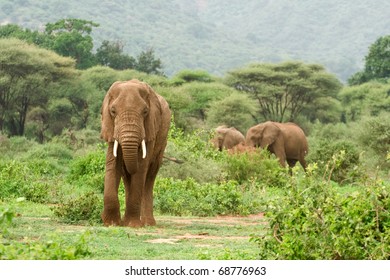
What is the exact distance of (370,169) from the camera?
2472 centimetres

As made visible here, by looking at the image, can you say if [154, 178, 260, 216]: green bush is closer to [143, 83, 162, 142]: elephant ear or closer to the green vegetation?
the green vegetation

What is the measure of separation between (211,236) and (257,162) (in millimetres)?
8323

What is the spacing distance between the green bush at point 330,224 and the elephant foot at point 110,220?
3.63m

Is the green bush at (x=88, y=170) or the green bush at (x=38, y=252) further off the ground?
the green bush at (x=38, y=252)

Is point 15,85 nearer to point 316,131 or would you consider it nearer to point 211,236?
point 316,131

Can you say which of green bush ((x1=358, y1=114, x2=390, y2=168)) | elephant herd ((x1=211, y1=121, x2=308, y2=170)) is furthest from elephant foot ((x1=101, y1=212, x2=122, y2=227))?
green bush ((x1=358, y1=114, x2=390, y2=168))

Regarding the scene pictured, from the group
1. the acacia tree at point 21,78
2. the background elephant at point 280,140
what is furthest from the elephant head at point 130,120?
the acacia tree at point 21,78

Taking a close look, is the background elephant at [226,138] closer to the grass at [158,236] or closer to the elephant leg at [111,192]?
the grass at [158,236]

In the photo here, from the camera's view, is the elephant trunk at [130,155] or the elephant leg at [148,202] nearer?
the elephant trunk at [130,155]

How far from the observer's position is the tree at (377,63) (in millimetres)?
56969

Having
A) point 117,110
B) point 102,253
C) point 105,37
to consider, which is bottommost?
point 105,37

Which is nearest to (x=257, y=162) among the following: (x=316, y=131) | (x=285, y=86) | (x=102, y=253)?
(x=102, y=253)

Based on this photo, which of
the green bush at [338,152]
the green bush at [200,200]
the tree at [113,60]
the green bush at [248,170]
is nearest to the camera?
the green bush at [200,200]

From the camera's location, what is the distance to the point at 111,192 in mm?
10352
